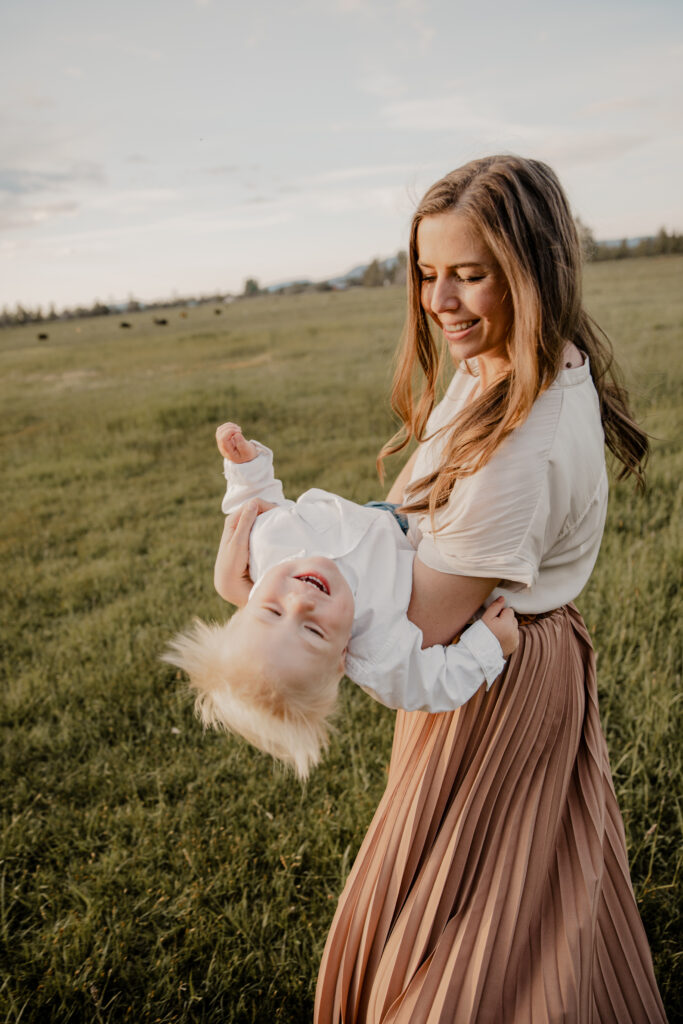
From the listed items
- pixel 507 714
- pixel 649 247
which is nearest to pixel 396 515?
pixel 507 714

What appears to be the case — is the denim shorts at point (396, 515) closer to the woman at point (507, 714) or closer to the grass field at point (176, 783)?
the woman at point (507, 714)

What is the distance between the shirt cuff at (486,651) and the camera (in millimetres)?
1546

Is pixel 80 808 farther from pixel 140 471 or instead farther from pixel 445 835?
pixel 140 471

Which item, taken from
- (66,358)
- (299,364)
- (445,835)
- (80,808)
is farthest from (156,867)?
(66,358)

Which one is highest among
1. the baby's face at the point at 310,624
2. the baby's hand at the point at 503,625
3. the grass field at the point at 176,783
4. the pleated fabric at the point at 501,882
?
the baby's face at the point at 310,624

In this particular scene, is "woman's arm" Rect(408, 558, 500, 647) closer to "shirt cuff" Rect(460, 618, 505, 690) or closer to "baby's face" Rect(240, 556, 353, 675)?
"shirt cuff" Rect(460, 618, 505, 690)

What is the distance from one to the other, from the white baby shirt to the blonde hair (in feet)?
0.41

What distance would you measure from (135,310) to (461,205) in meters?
61.7

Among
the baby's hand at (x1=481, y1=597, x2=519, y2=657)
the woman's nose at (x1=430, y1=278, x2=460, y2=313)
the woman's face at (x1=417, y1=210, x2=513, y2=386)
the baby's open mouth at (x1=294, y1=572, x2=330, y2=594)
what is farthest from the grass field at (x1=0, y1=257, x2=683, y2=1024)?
the baby's open mouth at (x1=294, y1=572, x2=330, y2=594)

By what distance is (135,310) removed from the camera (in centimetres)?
5800

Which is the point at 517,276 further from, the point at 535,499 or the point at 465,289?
the point at 535,499

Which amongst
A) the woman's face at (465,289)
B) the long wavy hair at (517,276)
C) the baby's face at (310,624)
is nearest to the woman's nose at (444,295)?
the woman's face at (465,289)

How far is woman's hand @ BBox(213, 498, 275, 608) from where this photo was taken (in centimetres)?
182

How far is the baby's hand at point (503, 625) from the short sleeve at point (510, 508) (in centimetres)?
11
